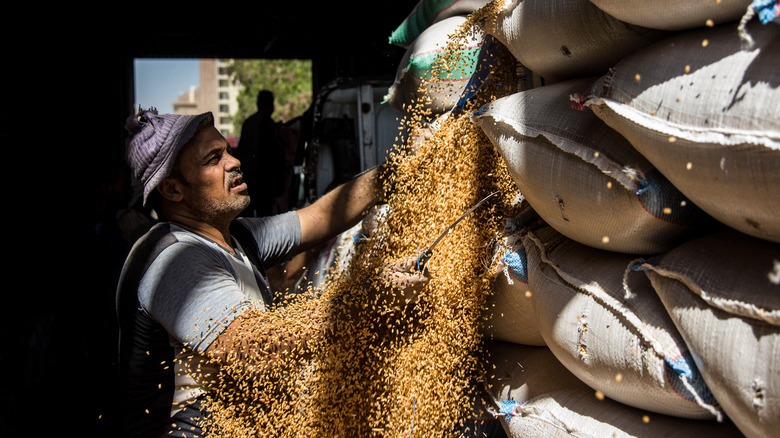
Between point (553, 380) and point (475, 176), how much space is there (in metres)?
0.47

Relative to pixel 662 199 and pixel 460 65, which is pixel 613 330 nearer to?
pixel 662 199

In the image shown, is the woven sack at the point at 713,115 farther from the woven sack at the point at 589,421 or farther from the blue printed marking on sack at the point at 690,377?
the woven sack at the point at 589,421

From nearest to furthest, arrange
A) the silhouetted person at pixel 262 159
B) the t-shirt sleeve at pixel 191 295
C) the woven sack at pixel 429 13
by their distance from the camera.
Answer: the t-shirt sleeve at pixel 191 295
the woven sack at pixel 429 13
the silhouetted person at pixel 262 159

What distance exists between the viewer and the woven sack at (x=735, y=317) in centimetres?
71

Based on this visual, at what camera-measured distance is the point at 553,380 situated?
125cm

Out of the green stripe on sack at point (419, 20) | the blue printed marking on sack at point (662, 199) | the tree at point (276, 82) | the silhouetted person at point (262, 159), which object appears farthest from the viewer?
the tree at point (276, 82)

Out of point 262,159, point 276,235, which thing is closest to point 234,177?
point 276,235

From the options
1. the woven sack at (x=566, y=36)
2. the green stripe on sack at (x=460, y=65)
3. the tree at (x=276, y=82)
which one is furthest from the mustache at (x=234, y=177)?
the tree at (x=276, y=82)

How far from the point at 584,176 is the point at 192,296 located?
2.95 feet

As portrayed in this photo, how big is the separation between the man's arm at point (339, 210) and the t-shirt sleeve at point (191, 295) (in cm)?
47

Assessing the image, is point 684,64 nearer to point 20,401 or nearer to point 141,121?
point 141,121

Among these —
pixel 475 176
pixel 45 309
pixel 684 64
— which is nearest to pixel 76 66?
pixel 45 309

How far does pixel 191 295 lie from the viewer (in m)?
1.34

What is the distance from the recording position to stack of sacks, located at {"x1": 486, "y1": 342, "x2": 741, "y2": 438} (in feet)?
3.14
